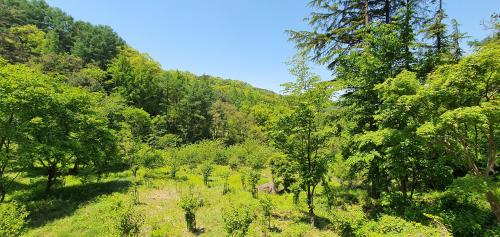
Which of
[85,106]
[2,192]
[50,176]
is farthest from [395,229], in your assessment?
[85,106]

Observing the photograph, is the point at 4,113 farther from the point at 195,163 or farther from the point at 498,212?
the point at 498,212

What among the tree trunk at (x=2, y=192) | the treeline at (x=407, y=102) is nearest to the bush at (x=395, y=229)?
the treeline at (x=407, y=102)

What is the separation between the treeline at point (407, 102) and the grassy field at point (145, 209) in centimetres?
296

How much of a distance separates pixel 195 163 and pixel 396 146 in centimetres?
2307

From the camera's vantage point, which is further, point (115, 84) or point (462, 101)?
point (115, 84)

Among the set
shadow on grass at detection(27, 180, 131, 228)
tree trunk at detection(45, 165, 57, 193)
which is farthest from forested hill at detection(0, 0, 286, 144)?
tree trunk at detection(45, 165, 57, 193)

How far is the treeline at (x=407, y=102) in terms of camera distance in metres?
8.77

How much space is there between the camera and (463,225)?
969 centimetres

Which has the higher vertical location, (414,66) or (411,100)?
(414,66)

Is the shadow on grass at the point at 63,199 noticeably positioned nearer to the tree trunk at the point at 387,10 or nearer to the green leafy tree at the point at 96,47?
the tree trunk at the point at 387,10

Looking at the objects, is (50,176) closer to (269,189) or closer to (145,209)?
(145,209)

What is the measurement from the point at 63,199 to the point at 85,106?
19.9 feet

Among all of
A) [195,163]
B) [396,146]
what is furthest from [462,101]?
[195,163]

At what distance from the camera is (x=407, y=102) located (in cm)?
918
